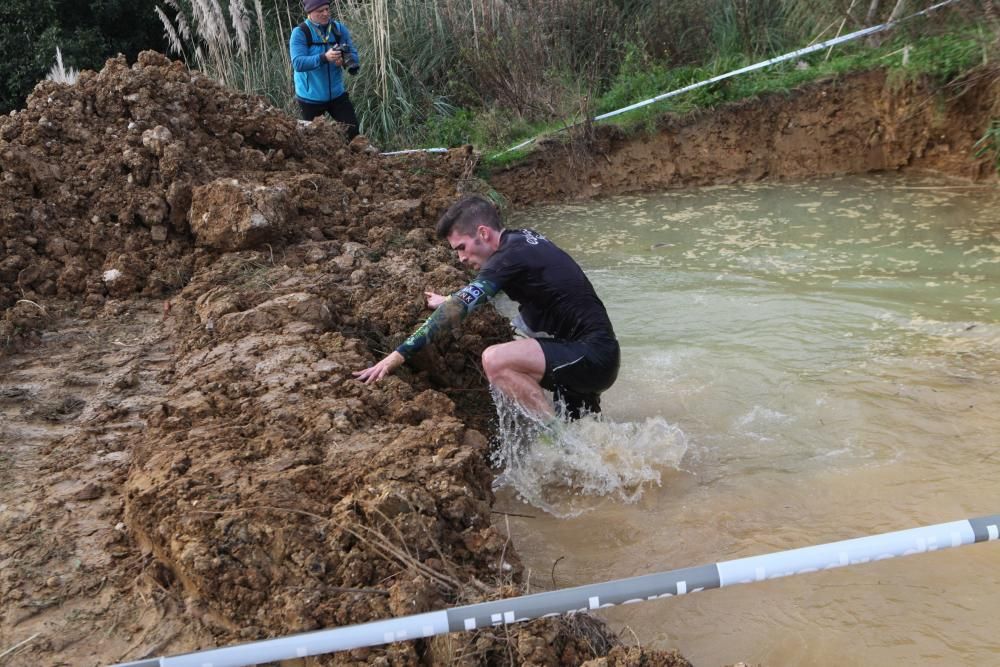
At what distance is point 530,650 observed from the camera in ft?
7.43

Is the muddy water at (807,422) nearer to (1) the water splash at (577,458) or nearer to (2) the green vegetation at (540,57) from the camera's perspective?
(1) the water splash at (577,458)

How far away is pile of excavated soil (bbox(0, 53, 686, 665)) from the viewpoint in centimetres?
251

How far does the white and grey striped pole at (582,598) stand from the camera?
2.13 metres

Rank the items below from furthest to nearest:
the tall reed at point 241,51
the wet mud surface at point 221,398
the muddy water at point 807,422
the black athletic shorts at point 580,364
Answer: the tall reed at point 241,51
the black athletic shorts at point 580,364
the muddy water at point 807,422
the wet mud surface at point 221,398

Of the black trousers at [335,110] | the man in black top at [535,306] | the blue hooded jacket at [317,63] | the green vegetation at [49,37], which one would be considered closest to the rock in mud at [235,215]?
the man in black top at [535,306]

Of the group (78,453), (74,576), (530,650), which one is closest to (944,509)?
(530,650)

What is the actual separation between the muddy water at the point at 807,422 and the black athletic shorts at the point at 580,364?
0.43 metres

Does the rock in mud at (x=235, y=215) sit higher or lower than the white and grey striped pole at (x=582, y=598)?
higher

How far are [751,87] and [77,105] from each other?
266 inches

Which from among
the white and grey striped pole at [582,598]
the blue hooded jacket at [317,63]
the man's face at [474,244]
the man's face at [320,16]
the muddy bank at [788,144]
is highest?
the man's face at [320,16]

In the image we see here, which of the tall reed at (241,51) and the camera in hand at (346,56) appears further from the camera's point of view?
the tall reed at (241,51)

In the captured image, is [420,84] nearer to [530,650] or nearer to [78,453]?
[78,453]

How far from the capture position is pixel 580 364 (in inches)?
165

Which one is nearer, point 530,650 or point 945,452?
point 530,650
